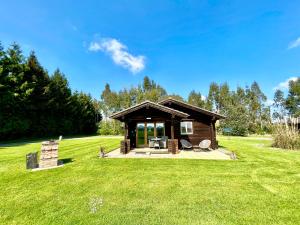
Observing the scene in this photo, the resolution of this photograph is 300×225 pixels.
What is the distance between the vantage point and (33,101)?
1140 inches

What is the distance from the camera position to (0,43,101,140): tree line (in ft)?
80.8

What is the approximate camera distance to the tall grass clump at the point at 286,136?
13.2 meters

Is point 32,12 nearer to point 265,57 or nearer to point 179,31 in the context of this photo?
point 179,31

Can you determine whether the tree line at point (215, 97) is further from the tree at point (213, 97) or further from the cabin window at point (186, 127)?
the cabin window at point (186, 127)

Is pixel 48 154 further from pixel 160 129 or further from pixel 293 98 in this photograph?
pixel 293 98

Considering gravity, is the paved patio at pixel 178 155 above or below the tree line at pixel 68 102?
below

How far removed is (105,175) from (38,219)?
3159 mm

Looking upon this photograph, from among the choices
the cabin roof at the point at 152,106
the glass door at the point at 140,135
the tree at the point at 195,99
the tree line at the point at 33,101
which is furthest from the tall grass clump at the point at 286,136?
the tree at the point at 195,99

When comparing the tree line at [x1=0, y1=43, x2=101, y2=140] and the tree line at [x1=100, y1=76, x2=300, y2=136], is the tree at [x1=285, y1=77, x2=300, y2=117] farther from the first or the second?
the tree line at [x1=0, y1=43, x2=101, y2=140]

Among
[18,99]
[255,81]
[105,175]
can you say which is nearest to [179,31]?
[105,175]

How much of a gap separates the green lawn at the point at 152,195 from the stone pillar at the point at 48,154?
2.54 ft

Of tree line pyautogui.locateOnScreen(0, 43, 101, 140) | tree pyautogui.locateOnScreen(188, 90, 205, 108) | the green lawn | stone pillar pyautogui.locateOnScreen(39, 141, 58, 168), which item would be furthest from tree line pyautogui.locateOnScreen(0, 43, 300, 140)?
stone pillar pyautogui.locateOnScreen(39, 141, 58, 168)

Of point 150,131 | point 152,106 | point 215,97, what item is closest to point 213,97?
point 215,97

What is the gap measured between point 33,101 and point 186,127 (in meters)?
27.8
